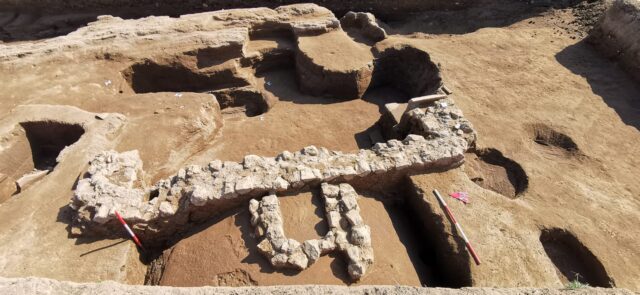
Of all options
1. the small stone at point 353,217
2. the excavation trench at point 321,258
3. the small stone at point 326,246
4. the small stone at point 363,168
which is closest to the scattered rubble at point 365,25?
the small stone at point 363,168

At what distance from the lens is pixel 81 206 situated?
4863 mm

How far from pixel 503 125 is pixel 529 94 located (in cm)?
146

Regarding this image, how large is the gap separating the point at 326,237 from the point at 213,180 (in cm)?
189

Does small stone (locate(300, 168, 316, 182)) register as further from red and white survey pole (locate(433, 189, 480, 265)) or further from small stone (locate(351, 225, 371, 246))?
red and white survey pole (locate(433, 189, 480, 265))

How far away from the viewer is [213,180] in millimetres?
5156

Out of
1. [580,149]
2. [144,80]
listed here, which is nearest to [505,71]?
[580,149]

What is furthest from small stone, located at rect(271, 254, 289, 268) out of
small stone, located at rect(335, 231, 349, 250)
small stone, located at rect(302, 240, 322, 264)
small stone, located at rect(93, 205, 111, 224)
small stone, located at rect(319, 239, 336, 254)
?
small stone, located at rect(93, 205, 111, 224)

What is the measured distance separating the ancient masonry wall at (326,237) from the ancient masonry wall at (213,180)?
0.31 metres

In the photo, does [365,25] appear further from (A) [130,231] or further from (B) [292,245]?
(A) [130,231]

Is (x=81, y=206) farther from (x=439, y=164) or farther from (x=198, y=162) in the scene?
(x=439, y=164)

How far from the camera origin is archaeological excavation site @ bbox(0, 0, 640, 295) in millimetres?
4629

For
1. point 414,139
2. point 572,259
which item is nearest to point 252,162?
point 414,139

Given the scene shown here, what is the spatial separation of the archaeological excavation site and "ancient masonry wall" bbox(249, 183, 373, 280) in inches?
1.2

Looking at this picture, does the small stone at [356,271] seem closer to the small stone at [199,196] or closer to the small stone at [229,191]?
the small stone at [229,191]
